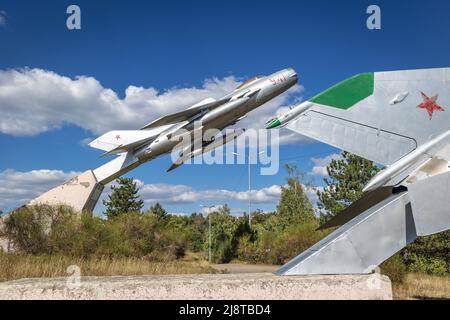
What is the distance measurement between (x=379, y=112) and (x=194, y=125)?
34.4 ft

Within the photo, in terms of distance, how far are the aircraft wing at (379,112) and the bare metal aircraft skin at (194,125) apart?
9.81 m

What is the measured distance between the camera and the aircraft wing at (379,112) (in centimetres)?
642

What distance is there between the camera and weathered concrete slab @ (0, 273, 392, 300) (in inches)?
184

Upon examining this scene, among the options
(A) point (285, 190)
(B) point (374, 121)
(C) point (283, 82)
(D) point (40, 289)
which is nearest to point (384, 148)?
(B) point (374, 121)

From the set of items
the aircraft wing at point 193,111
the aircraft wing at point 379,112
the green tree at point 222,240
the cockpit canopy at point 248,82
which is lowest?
the green tree at point 222,240

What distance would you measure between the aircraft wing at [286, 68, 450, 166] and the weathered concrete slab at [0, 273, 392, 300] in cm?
239

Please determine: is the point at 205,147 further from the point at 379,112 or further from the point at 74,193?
the point at 379,112

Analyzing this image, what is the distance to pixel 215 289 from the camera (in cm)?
475

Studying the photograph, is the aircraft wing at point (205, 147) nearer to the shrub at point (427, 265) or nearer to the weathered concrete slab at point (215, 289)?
the shrub at point (427, 265)

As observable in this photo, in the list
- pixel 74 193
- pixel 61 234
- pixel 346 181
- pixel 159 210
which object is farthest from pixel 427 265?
pixel 159 210

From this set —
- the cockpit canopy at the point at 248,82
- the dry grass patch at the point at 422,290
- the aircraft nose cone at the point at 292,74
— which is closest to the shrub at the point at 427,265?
the dry grass patch at the point at 422,290

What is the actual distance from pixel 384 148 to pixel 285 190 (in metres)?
30.0
